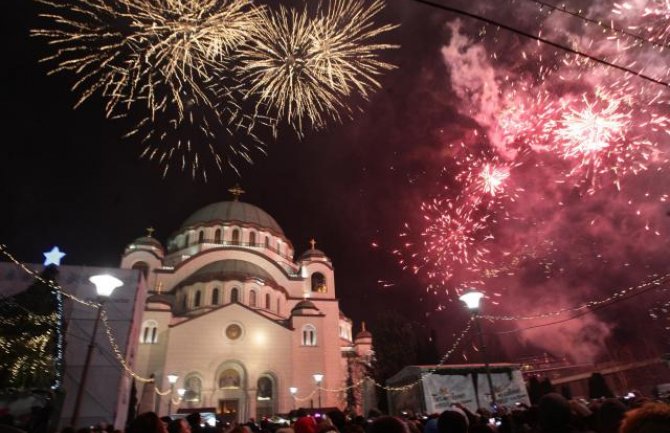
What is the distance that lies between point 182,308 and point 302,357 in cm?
1099

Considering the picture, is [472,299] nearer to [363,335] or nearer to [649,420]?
[649,420]

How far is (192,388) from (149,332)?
17.8 ft

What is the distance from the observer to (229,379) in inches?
1192

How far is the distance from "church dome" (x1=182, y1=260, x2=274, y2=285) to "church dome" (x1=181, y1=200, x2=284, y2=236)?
21.8 feet

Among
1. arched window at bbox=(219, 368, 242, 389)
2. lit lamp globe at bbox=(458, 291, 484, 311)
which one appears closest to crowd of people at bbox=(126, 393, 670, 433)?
lit lamp globe at bbox=(458, 291, 484, 311)

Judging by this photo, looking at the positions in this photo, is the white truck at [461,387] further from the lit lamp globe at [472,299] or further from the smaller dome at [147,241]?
the smaller dome at [147,241]

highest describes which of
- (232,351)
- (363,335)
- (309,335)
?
(363,335)

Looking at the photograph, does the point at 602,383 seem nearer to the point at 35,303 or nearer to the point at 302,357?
the point at 302,357

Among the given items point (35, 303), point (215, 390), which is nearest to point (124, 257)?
point (215, 390)

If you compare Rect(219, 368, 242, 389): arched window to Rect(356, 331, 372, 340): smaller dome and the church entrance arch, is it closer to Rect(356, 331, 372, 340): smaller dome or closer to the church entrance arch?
the church entrance arch

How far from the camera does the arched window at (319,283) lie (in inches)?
1650

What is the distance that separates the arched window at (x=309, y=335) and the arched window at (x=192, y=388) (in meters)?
8.69

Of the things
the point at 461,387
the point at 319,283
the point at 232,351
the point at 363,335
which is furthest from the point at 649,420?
the point at 363,335

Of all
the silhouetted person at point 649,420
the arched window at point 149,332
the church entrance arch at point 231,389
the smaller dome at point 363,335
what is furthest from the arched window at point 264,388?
the silhouetted person at point 649,420
